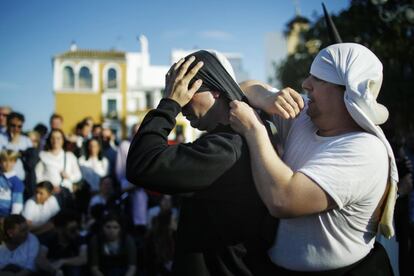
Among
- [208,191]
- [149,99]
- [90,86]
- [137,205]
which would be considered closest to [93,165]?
[137,205]

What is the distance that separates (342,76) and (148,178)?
891mm

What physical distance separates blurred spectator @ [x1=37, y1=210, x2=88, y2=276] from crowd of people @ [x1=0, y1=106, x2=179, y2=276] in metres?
0.01

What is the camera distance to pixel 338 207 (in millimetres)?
1629

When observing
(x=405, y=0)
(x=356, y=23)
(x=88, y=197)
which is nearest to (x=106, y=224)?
(x=88, y=197)

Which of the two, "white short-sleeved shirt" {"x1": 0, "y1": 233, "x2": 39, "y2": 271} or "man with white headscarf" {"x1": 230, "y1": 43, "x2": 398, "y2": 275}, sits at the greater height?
"man with white headscarf" {"x1": 230, "y1": 43, "x2": 398, "y2": 275}

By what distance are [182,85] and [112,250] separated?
4.31 meters

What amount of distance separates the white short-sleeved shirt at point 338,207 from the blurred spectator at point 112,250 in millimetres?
4124

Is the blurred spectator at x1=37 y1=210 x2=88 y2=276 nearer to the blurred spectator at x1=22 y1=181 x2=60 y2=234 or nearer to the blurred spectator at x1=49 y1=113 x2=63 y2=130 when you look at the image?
the blurred spectator at x1=22 y1=181 x2=60 y2=234

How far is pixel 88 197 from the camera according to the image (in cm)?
667

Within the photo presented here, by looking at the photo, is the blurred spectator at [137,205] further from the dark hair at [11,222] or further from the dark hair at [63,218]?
the dark hair at [11,222]

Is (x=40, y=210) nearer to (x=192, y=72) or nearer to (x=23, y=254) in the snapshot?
(x=23, y=254)

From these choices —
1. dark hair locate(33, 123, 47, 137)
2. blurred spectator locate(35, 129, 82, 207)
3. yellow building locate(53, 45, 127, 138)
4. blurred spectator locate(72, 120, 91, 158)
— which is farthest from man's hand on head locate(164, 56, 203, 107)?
yellow building locate(53, 45, 127, 138)

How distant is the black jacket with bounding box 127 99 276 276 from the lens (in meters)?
1.60

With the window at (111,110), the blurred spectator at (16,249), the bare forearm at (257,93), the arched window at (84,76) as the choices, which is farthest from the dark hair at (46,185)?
the arched window at (84,76)
